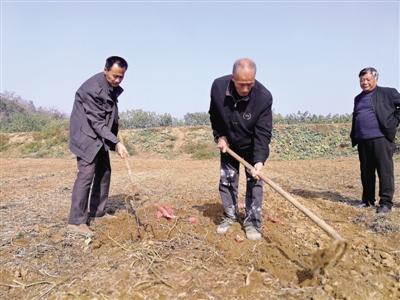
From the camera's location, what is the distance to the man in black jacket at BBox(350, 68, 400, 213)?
436 cm

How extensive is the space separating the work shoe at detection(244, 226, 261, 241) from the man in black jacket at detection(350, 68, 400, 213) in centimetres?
207

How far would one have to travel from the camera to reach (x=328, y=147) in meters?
17.2

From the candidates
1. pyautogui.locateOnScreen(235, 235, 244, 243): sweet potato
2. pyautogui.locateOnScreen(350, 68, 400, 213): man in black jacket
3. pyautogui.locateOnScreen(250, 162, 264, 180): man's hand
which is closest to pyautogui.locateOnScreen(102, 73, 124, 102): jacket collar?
pyautogui.locateOnScreen(250, 162, 264, 180): man's hand

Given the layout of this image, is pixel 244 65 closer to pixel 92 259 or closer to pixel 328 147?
pixel 92 259

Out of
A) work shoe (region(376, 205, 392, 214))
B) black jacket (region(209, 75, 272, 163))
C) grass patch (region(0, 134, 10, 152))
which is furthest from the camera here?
grass patch (region(0, 134, 10, 152))

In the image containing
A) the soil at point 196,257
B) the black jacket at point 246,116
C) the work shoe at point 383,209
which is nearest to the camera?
the soil at point 196,257

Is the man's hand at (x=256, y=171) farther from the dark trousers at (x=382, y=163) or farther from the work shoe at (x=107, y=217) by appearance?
the dark trousers at (x=382, y=163)

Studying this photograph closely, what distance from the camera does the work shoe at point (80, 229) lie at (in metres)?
3.42

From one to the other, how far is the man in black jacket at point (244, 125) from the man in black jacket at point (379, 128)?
81.8 inches

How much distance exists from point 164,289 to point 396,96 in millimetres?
3975

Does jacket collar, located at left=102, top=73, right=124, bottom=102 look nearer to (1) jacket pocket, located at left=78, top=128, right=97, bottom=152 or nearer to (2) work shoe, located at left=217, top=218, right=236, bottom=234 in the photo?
(1) jacket pocket, located at left=78, top=128, right=97, bottom=152

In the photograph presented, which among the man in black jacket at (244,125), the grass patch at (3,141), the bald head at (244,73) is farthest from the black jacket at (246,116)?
the grass patch at (3,141)

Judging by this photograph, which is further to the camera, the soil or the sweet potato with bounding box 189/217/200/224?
the sweet potato with bounding box 189/217/200/224

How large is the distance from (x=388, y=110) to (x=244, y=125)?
2.45 meters
